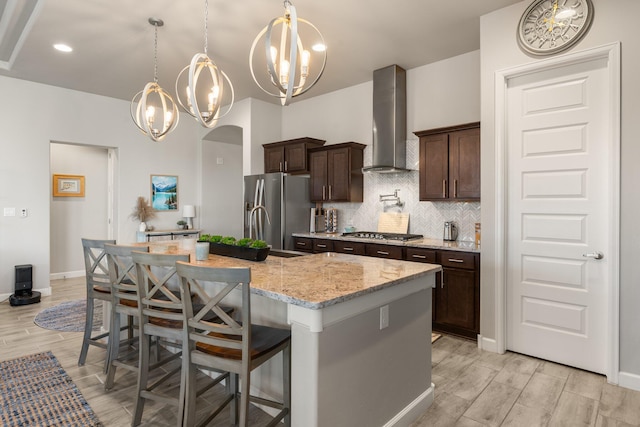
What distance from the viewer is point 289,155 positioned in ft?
18.7

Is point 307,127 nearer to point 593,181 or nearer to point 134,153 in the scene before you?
point 134,153

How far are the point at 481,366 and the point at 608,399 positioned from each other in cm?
84

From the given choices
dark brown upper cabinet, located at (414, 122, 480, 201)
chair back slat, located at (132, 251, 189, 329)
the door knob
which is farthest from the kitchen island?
dark brown upper cabinet, located at (414, 122, 480, 201)

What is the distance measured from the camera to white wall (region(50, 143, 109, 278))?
6.50 m

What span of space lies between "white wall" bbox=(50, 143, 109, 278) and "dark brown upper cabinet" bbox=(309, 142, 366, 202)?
14.5ft

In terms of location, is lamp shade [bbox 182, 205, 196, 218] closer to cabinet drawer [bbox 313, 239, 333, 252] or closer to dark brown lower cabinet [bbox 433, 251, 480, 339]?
cabinet drawer [bbox 313, 239, 333, 252]

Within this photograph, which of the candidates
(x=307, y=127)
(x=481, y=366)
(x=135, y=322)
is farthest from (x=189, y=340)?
(x=307, y=127)

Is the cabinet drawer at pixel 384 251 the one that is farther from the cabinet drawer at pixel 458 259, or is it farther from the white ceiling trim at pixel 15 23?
the white ceiling trim at pixel 15 23

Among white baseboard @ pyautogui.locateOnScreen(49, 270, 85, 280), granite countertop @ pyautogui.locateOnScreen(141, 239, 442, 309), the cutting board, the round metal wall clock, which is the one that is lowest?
white baseboard @ pyautogui.locateOnScreen(49, 270, 85, 280)

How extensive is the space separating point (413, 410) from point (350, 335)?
0.88 m

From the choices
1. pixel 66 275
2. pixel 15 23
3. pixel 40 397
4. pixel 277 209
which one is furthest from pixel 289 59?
pixel 66 275

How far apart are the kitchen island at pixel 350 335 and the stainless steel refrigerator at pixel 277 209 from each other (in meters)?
2.57

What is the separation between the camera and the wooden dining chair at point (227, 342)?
5.41 feet

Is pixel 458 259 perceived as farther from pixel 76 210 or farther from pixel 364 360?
pixel 76 210
